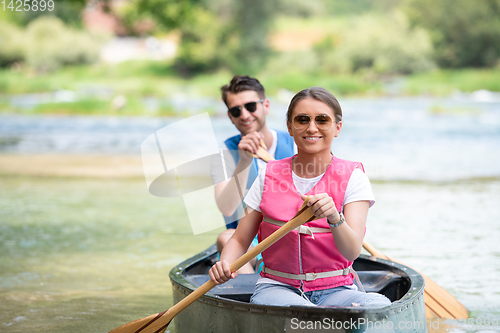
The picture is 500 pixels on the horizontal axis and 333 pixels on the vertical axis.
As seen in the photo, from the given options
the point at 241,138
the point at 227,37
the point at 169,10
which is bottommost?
the point at 241,138

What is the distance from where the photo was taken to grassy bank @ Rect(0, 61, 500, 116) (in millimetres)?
17797

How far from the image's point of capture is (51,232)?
532cm

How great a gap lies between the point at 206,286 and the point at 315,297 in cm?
40

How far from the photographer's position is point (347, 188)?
77.3 inches

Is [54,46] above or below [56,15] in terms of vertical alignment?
below

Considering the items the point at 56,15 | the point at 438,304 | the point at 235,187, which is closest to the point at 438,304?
the point at 438,304

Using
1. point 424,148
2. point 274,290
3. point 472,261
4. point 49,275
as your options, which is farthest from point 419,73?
point 274,290

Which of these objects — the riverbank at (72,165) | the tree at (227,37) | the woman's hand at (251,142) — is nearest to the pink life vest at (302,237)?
the woman's hand at (251,142)

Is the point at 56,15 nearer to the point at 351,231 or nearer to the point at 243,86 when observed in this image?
the point at 243,86

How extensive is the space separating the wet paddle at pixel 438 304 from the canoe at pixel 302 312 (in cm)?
35

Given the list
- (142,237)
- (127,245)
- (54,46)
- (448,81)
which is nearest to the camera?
(127,245)

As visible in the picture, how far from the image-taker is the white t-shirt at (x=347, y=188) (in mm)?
1952

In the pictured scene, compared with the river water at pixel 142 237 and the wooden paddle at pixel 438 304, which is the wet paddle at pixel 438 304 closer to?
the wooden paddle at pixel 438 304

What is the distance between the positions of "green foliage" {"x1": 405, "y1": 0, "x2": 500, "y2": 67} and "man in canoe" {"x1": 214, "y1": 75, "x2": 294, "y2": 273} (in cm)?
1658
